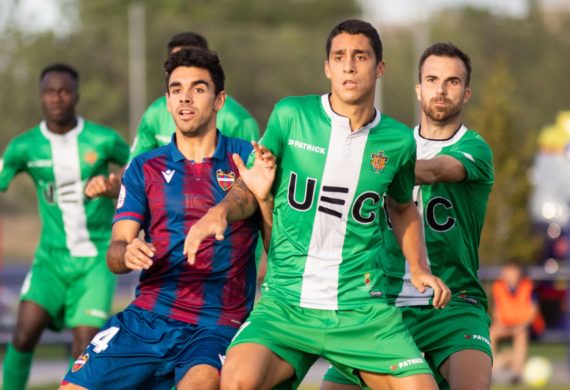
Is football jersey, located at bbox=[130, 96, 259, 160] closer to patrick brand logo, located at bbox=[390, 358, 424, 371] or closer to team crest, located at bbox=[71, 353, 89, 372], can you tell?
team crest, located at bbox=[71, 353, 89, 372]

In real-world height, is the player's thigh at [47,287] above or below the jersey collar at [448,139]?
below

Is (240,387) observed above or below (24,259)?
above

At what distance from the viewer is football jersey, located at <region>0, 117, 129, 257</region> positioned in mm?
9312

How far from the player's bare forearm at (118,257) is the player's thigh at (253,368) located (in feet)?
2.33

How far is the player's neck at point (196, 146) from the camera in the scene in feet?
21.1

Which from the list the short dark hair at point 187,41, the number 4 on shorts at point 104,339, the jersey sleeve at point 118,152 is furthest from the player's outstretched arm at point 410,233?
the jersey sleeve at point 118,152

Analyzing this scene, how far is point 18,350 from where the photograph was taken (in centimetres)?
902

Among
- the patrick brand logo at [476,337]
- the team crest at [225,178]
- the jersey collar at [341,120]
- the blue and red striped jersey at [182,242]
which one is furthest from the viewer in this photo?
the patrick brand logo at [476,337]

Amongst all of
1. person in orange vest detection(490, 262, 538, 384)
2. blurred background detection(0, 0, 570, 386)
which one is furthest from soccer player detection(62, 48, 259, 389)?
blurred background detection(0, 0, 570, 386)

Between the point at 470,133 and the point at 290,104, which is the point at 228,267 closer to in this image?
the point at 290,104

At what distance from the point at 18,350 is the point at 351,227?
157 inches

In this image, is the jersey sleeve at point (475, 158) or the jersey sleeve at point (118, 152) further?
the jersey sleeve at point (118, 152)

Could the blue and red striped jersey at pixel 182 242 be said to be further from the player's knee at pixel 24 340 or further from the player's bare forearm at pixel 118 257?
the player's knee at pixel 24 340

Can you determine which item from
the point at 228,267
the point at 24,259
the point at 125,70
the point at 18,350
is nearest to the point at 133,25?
the point at 125,70
